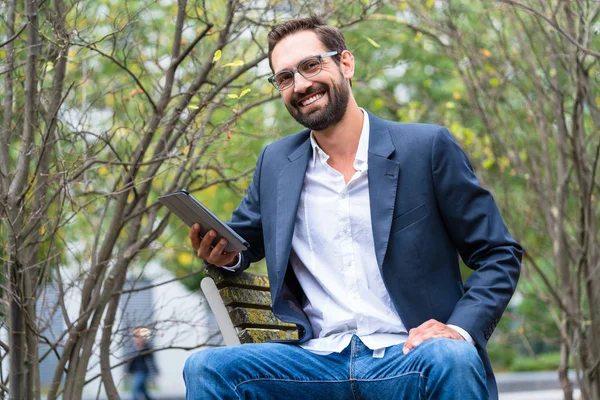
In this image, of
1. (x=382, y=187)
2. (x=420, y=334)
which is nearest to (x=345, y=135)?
(x=382, y=187)

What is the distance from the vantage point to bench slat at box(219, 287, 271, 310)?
346cm

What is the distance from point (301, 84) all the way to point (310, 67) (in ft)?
0.30

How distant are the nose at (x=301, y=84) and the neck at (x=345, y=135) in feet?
0.60

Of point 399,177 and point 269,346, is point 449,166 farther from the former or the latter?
point 269,346

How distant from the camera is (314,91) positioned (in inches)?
132

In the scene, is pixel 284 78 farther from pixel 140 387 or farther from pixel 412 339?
pixel 140 387

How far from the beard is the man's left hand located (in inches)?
34.2

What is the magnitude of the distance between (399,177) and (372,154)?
0.14 meters

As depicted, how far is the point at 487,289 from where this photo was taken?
2994mm

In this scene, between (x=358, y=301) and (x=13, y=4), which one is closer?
(x=358, y=301)

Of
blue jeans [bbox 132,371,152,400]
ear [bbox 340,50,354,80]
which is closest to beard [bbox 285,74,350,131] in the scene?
ear [bbox 340,50,354,80]

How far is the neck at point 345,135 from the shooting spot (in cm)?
342

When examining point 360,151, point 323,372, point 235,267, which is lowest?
point 323,372

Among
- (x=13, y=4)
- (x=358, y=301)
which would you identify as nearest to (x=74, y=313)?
(x=13, y=4)
